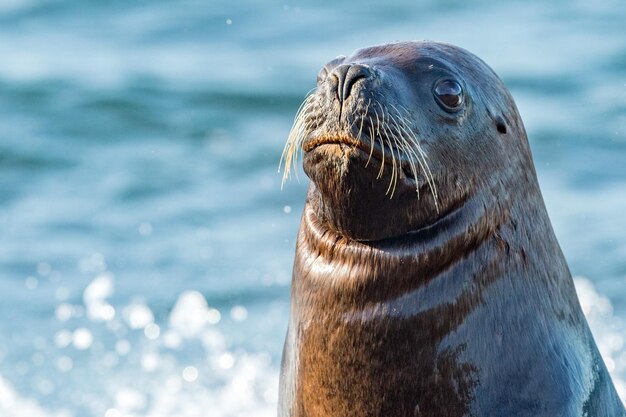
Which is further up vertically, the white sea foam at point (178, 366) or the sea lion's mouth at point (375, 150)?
the sea lion's mouth at point (375, 150)

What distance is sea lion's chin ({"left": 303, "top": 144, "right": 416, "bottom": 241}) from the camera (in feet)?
17.8

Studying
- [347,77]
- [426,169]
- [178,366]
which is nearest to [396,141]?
[426,169]

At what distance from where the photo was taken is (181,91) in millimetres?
14844

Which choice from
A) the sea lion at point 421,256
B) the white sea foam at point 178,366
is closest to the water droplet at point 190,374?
the white sea foam at point 178,366

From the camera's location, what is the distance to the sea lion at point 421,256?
5.48m

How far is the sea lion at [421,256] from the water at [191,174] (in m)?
3.68

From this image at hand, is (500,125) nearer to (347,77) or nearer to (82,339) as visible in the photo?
(347,77)

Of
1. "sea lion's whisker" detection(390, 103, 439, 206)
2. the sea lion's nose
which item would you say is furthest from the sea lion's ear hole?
the sea lion's nose

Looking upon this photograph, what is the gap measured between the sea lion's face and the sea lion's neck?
46 mm

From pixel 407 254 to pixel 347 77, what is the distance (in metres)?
0.71

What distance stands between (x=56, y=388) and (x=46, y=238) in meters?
2.37

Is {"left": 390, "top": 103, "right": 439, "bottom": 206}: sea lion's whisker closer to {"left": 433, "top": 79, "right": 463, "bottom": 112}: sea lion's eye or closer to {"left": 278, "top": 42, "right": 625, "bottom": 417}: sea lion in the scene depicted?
{"left": 278, "top": 42, "right": 625, "bottom": 417}: sea lion

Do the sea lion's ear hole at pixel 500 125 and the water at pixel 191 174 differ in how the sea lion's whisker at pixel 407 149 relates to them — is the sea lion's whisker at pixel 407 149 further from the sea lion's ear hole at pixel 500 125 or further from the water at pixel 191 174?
the water at pixel 191 174

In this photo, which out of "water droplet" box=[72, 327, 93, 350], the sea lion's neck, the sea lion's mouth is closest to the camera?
the sea lion's mouth
